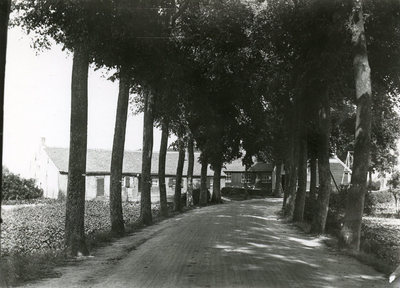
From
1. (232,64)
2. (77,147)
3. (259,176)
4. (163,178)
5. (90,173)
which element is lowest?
(259,176)

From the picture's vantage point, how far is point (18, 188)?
140 feet

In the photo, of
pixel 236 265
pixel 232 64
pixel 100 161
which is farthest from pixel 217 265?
pixel 100 161

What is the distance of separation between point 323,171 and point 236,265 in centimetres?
824

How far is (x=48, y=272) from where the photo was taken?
30.8 ft

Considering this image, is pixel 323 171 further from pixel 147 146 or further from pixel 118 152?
pixel 147 146

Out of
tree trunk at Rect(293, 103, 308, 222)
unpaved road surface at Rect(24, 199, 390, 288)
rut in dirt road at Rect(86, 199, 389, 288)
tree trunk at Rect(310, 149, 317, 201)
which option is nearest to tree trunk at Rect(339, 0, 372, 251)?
rut in dirt road at Rect(86, 199, 389, 288)

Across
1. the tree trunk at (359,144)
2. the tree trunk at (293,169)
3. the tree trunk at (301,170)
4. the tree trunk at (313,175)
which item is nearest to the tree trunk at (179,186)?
the tree trunk at (293,169)

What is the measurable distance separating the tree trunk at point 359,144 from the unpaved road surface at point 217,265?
906 millimetres

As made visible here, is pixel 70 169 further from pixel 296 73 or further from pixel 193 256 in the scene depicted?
pixel 296 73

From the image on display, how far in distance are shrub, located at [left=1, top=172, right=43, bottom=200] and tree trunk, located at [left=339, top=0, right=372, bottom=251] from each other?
33951 mm

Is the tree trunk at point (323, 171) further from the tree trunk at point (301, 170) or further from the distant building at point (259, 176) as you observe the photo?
the distant building at point (259, 176)

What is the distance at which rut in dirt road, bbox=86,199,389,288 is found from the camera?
8.28 meters

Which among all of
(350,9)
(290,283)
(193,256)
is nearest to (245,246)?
(193,256)

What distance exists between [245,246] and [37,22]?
323 inches
